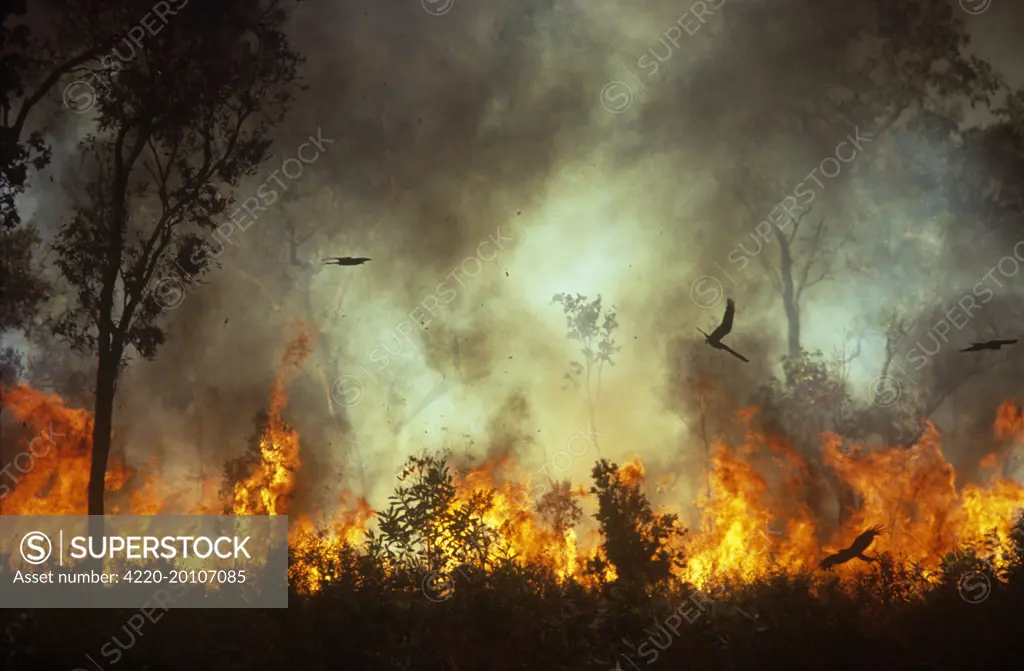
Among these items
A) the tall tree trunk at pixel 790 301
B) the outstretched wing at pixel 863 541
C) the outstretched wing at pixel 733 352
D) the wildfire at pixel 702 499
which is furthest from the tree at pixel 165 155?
the outstretched wing at pixel 863 541

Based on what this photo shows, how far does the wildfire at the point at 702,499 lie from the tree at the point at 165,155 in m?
2.12

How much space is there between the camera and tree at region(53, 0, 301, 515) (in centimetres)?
1436

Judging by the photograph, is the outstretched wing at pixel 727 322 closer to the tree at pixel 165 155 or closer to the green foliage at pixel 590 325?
the green foliage at pixel 590 325

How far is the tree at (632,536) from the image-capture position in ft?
40.3

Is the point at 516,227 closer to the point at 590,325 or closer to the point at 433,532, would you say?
the point at 590,325

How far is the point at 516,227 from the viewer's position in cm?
1670

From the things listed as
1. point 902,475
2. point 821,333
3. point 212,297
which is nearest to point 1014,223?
point 821,333

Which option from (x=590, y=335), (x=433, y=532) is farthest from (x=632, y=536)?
(x=590, y=335)

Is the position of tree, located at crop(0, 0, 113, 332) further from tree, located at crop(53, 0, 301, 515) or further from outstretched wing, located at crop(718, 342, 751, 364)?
outstretched wing, located at crop(718, 342, 751, 364)

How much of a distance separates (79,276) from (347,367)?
5412 millimetres

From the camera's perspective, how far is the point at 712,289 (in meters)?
16.6

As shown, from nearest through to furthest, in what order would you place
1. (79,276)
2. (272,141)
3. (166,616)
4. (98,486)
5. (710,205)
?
1. (166,616)
2. (98,486)
3. (79,276)
4. (272,141)
5. (710,205)

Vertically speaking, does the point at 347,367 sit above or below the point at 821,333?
above

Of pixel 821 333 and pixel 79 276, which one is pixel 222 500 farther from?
pixel 821 333
